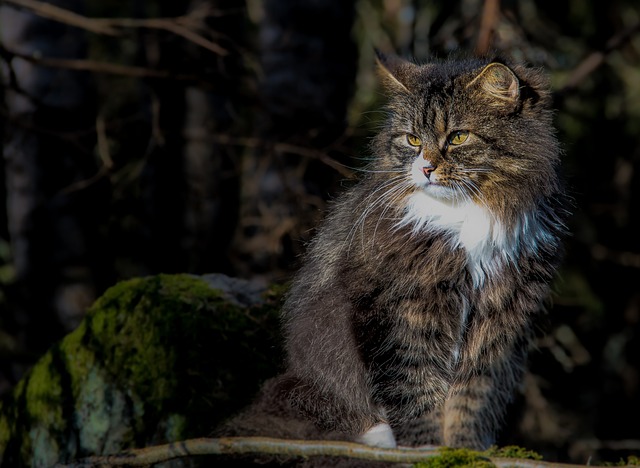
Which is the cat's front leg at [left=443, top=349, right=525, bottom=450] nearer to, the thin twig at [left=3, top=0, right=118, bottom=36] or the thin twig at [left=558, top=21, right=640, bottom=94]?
the thin twig at [left=3, top=0, right=118, bottom=36]

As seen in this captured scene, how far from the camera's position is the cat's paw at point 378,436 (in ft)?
12.7

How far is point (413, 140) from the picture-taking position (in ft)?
12.1

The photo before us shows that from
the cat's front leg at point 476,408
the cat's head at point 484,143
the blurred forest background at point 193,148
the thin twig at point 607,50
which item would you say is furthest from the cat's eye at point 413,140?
the thin twig at point 607,50

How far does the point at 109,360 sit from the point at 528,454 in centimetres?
232

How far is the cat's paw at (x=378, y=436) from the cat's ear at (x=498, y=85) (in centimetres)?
163

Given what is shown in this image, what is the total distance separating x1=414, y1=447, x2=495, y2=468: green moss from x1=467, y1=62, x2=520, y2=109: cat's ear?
1.53 m

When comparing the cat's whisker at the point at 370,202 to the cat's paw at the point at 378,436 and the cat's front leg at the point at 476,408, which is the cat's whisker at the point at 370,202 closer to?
the cat's paw at the point at 378,436

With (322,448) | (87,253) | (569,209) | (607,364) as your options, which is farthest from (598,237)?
(322,448)

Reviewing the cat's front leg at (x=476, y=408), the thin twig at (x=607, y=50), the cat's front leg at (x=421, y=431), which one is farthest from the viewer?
the thin twig at (x=607, y=50)

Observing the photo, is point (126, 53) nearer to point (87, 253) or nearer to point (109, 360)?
point (87, 253)

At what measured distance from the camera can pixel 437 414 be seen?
412 centimetres

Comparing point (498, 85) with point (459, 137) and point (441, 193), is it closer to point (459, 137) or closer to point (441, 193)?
point (459, 137)

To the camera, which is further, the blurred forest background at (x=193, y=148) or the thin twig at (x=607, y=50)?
the thin twig at (x=607, y=50)

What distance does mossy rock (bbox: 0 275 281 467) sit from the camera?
4273 mm
